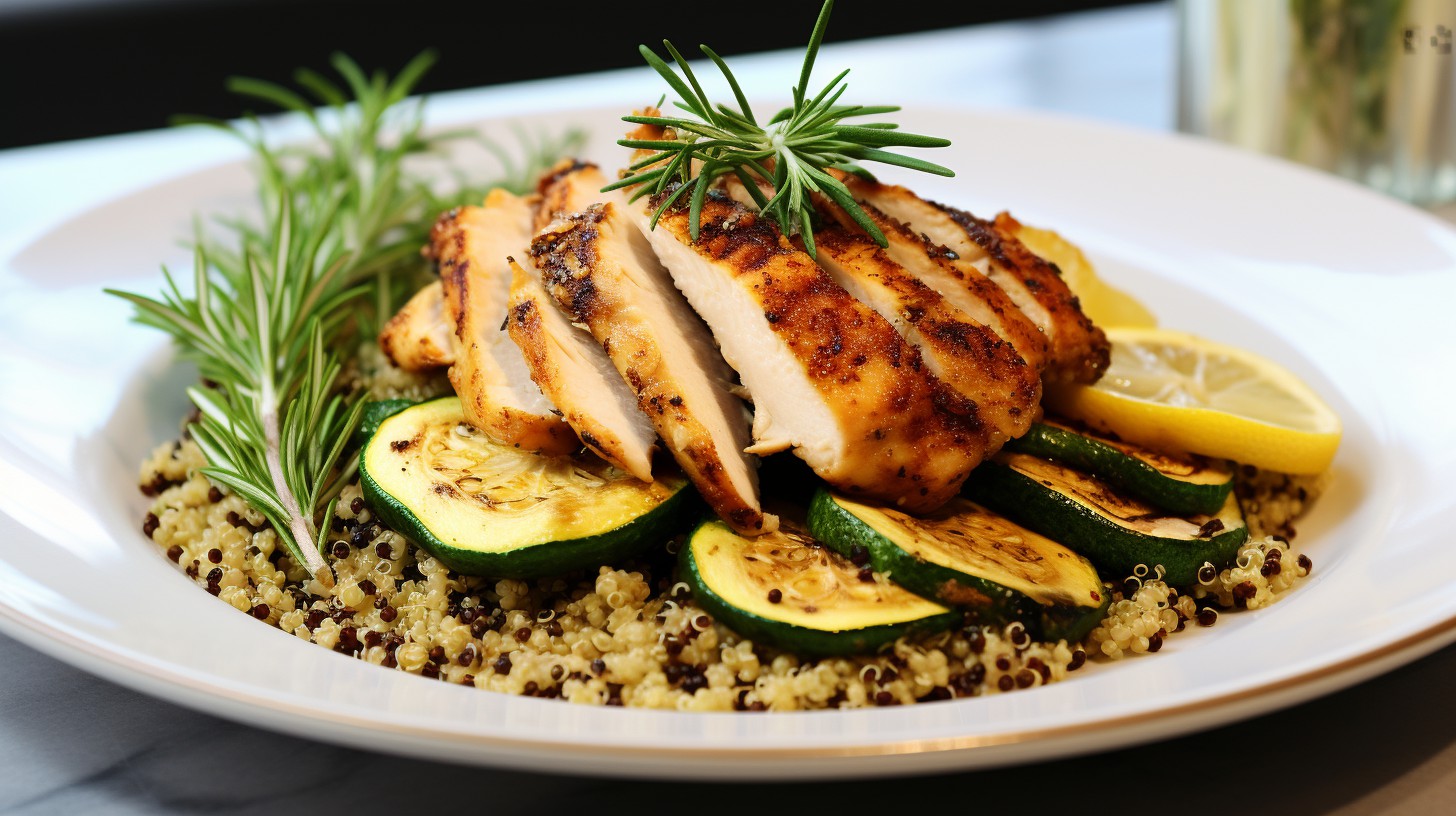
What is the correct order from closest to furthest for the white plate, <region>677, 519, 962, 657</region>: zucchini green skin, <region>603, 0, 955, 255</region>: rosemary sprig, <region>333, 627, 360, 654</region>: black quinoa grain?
the white plate < <region>677, 519, 962, 657</region>: zucchini green skin < <region>333, 627, 360, 654</region>: black quinoa grain < <region>603, 0, 955, 255</region>: rosemary sprig

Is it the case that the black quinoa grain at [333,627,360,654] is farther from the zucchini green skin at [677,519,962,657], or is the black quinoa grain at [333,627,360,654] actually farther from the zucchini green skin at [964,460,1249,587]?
the zucchini green skin at [964,460,1249,587]

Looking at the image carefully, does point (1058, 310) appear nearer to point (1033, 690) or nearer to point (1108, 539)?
point (1108, 539)

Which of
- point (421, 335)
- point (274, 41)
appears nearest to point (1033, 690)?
point (421, 335)

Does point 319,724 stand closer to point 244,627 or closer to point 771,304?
point 244,627

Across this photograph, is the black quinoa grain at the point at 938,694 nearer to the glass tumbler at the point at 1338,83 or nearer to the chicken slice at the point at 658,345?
the chicken slice at the point at 658,345

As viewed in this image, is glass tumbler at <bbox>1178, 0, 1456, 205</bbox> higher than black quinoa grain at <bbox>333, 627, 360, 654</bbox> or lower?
higher

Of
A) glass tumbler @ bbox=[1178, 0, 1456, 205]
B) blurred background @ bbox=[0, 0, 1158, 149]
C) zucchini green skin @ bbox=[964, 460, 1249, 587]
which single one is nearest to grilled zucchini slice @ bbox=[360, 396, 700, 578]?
zucchini green skin @ bbox=[964, 460, 1249, 587]
